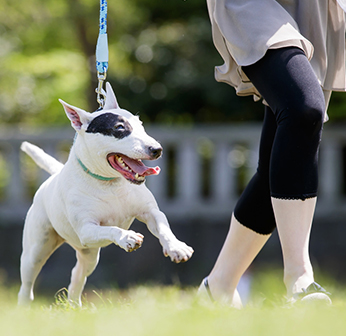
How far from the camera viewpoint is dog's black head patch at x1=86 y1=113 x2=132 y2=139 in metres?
2.33

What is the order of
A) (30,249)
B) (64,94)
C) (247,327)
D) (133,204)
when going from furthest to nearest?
(64,94) → (30,249) → (133,204) → (247,327)

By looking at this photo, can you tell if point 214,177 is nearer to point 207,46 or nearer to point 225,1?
point 207,46

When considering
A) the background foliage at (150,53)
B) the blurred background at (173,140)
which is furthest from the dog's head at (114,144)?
the background foliage at (150,53)

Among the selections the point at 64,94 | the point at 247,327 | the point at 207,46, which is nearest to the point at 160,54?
the point at 207,46

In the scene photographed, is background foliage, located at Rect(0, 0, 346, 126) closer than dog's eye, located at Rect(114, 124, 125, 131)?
No

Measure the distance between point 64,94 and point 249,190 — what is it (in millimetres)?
9959

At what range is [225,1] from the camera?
7.55 feet

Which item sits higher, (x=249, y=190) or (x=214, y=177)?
(x=249, y=190)

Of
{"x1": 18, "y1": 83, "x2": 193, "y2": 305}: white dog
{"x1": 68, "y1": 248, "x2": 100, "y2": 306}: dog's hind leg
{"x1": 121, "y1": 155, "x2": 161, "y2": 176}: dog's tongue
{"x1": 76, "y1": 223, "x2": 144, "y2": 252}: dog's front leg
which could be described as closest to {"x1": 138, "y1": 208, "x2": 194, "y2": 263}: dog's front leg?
{"x1": 18, "y1": 83, "x2": 193, "y2": 305}: white dog

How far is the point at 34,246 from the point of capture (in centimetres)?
279

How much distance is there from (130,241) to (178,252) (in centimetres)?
18

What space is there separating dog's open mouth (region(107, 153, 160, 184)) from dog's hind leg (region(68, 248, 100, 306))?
0.64 meters

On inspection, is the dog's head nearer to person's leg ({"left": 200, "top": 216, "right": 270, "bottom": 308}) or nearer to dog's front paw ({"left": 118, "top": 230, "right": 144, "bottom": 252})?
dog's front paw ({"left": 118, "top": 230, "right": 144, "bottom": 252})

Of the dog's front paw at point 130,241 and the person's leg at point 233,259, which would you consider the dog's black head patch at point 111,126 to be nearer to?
the dog's front paw at point 130,241
